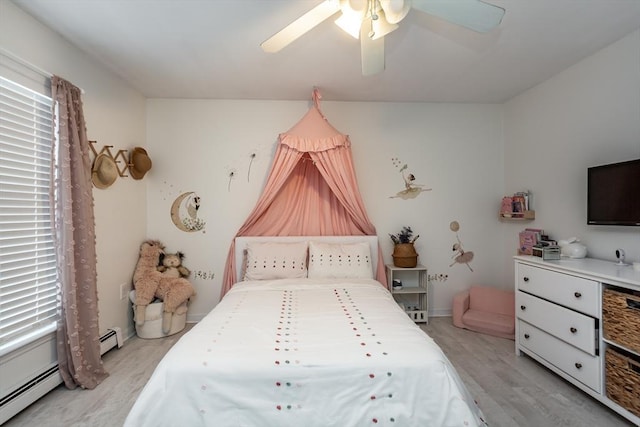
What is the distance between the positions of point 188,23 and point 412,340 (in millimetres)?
2439

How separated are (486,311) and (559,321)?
3.55 feet

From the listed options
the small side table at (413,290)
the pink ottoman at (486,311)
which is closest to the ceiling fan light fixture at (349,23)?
the small side table at (413,290)

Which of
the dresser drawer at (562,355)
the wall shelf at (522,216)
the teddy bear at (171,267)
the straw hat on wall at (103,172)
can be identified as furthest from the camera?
the teddy bear at (171,267)

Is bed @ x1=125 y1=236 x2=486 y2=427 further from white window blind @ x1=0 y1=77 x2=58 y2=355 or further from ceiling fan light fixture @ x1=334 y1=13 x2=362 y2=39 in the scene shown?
ceiling fan light fixture @ x1=334 y1=13 x2=362 y2=39

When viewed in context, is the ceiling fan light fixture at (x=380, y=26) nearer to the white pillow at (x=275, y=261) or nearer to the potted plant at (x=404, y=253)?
the white pillow at (x=275, y=261)

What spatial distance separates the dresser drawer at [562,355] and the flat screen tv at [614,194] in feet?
3.16

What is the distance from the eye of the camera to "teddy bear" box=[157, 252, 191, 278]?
317 cm

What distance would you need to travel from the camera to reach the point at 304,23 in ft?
5.31

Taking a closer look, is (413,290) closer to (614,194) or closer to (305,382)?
(614,194)

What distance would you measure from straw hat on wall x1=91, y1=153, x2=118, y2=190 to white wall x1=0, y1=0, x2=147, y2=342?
8 centimetres

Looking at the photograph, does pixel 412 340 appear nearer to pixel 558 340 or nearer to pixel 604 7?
pixel 558 340

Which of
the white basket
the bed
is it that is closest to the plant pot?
the bed

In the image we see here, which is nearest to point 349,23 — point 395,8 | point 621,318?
point 395,8

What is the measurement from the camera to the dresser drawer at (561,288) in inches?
75.6
